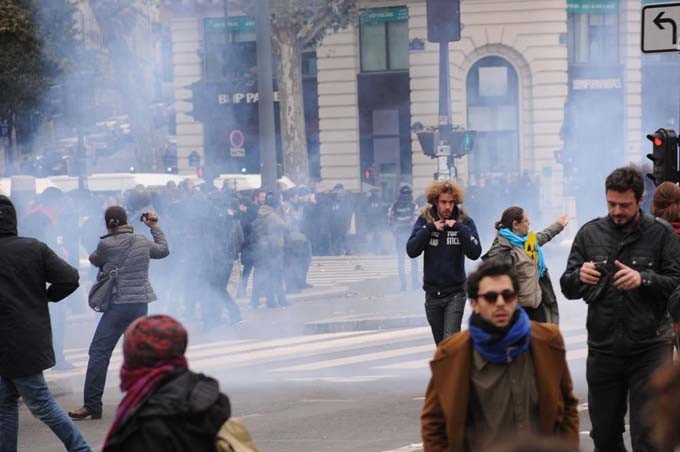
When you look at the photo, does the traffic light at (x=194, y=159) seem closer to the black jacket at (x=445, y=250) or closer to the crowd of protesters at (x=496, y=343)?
the crowd of protesters at (x=496, y=343)

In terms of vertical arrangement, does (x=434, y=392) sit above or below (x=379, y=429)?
above

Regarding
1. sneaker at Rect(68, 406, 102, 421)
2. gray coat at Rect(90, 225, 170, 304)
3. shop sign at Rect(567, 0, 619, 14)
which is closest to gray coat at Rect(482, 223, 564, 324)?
gray coat at Rect(90, 225, 170, 304)

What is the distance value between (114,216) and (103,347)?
0.96 m

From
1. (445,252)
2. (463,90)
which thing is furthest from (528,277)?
(463,90)

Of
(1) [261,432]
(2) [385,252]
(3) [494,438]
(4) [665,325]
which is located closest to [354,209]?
(2) [385,252]

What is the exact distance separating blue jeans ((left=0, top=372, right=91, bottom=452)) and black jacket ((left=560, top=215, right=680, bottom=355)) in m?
2.90

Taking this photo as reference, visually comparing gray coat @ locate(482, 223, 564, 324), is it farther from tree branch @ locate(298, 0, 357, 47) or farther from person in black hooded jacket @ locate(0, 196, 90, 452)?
tree branch @ locate(298, 0, 357, 47)

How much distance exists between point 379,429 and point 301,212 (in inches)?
635

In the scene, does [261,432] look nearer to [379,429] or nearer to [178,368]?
[379,429]

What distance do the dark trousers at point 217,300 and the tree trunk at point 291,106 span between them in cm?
1939

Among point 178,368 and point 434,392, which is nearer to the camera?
point 178,368

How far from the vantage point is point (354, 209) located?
94.7ft

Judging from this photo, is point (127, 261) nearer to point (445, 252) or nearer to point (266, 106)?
point (445, 252)

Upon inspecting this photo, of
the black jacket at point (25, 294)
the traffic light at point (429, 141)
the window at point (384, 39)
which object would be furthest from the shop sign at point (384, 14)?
the black jacket at point (25, 294)
